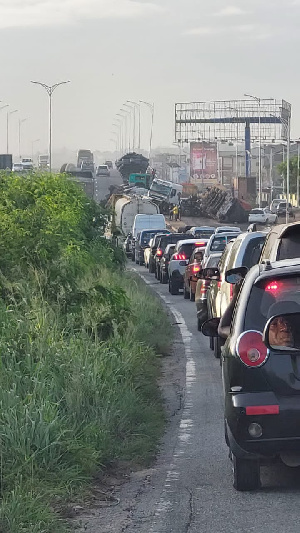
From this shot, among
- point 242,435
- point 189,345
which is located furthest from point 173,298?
point 242,435

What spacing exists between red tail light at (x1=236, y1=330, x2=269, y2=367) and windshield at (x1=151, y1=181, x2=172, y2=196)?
85.3m

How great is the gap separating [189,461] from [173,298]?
940 inches

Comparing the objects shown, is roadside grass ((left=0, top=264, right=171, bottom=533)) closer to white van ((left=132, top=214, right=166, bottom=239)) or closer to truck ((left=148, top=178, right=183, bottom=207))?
white van ((left=132, top=214, right=166, bottom=239))

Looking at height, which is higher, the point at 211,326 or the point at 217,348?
the point at 211,326

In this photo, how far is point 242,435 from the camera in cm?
824

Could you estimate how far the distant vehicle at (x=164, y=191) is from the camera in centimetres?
9369

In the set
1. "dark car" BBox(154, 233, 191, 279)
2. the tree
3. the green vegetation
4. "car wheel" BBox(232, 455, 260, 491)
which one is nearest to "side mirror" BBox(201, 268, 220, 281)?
the green vegetation

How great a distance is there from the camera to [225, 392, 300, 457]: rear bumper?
26.7 ft

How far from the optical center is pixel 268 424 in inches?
321

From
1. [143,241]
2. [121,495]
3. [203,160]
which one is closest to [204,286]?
[121,495]

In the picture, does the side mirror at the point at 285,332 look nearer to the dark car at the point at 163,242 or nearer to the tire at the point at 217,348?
the tire at the point at 217,348

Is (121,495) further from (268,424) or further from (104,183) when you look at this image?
(104,183)

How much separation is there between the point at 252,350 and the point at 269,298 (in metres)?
0.41

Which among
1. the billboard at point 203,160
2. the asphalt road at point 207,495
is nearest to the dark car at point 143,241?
the asphalt road at point 207,495
